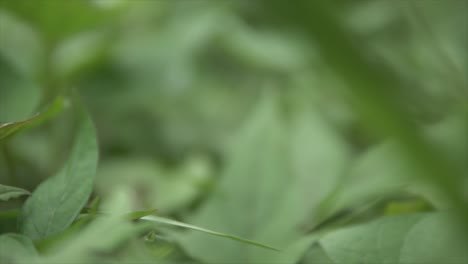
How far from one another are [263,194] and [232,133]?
0.50 meters

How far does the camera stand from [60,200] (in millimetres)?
347

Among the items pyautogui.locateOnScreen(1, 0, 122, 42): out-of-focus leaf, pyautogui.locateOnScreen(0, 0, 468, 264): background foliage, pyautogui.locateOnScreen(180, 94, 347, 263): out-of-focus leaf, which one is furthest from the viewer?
pyautogui.locateOnScreen(1, 0, 122, 42): out-of-focus leaf

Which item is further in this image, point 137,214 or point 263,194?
point 263,194

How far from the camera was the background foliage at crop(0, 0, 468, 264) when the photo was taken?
0.28 m

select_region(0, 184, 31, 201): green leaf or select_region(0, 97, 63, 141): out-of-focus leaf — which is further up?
select_region(0, 97, 63, 141): out-of-focus leaf

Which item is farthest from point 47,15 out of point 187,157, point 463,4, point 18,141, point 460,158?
point 463,4

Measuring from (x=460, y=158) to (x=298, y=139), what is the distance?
320 mm

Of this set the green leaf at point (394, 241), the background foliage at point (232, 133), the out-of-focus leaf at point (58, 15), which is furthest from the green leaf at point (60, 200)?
Answer: the out-of-focus leaf at point (58, 15)

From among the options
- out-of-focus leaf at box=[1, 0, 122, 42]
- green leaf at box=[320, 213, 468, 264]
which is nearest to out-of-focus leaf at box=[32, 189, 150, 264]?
green leaf at box=[320, 213, 468, 264]

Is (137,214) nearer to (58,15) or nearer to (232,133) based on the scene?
(58,15)

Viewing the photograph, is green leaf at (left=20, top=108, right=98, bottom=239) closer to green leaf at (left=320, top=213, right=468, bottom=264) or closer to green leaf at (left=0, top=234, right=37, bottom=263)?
green leaf at (left=0, top=234, right=37, bottom=263)

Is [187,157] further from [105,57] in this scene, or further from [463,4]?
[463,4]

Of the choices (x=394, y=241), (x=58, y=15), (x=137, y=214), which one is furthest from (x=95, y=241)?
(x=58, y=15)

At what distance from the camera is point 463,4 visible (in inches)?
45.8
